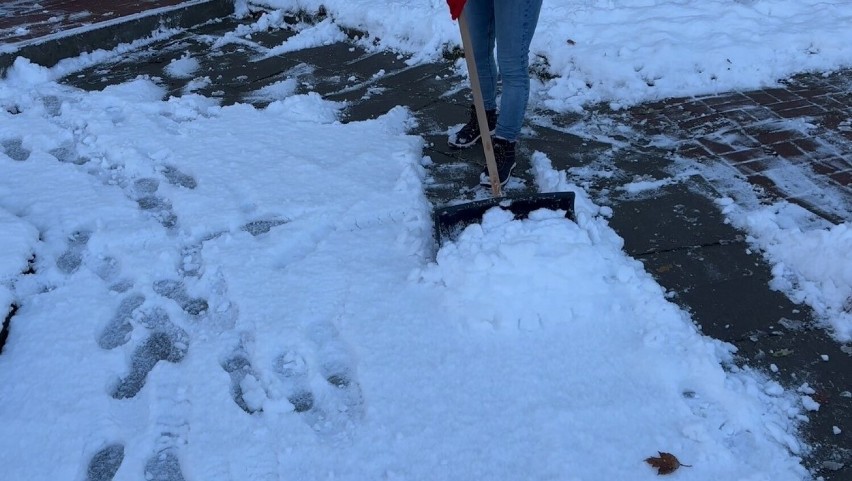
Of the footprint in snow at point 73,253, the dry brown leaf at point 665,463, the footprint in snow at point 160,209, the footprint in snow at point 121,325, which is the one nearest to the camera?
the dry brown leaf at point 665,463

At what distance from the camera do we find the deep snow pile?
1975 mm

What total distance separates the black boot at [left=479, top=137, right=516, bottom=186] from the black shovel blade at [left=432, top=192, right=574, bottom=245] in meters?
0.64

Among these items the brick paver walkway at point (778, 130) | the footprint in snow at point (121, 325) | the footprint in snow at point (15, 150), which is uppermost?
the footprint in snow at point (15, 150)

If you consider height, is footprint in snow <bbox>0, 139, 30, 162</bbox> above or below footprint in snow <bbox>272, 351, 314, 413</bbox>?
above

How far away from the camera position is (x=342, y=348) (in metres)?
2.36

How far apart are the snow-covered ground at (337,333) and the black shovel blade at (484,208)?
7 cm

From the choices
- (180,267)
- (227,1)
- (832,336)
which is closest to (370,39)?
(227,1)

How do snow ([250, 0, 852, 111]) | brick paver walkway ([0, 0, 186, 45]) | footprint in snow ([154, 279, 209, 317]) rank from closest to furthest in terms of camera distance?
footprint in snow ([154, 279, 209, 317]), snow ([250, 0, 852, 111]), brick paver walkway ([0, 0, 186, 45])

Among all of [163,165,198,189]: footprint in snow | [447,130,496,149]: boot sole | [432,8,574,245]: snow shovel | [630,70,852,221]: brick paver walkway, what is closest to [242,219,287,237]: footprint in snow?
[163,165,198,189]: footprint in snow

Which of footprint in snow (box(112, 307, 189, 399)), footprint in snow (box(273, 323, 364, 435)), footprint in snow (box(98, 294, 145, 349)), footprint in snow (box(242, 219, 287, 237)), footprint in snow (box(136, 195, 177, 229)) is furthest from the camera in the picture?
footprint in snow (box(136, 195, 177, 229))

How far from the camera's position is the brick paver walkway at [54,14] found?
19.0ft

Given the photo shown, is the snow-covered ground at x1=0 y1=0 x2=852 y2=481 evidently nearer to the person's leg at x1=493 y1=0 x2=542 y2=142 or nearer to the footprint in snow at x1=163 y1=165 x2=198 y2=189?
the footprint in snow at x1=163 y1=165 x2=198 y2=189

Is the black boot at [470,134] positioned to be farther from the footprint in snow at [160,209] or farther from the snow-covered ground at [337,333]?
the footprint in snow at [160,209]

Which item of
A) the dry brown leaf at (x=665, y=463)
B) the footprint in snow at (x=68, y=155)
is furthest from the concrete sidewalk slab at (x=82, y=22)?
the dry brown leaf at (x=665, y=463)
